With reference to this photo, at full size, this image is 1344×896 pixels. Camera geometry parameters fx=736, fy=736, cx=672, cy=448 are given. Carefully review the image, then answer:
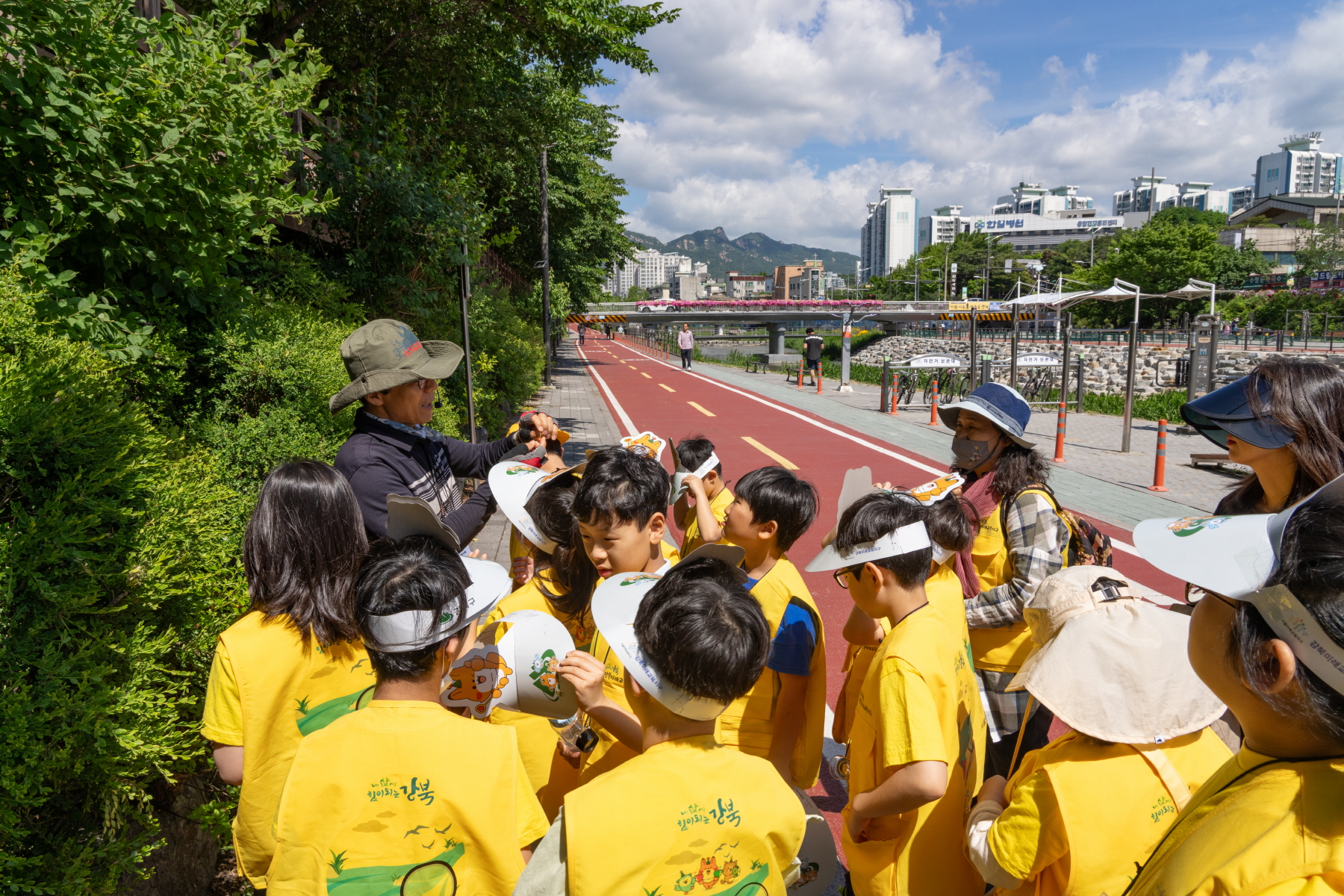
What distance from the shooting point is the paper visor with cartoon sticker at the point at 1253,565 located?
0.98 meters

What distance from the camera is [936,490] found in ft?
8.90

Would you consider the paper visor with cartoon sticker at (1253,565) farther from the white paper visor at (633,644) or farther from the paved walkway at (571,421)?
the paved walkway at (571,421)

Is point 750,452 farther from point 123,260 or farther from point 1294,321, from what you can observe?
point 1294,321

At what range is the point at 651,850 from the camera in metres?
1.44

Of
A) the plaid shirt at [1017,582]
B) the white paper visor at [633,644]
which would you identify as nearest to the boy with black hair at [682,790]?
the white paper visor at [633,644]

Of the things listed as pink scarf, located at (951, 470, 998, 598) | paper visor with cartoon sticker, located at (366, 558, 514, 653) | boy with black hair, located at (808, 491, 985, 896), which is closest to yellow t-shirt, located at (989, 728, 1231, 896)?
boy with black hair, located at (808, 491, 985, 896)

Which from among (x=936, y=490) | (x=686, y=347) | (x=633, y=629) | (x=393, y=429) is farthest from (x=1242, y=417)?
(x=686, y=347)

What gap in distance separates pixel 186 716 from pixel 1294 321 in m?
60.5

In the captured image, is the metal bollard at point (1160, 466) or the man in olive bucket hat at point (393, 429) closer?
the man in olive bucket hat at point (393, 429)

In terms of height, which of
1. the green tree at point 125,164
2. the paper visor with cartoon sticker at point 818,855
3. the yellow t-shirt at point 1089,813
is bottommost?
the paper visor with cartoon sticker at point 818,855

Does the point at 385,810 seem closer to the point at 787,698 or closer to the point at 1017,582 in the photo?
the point at 787,698

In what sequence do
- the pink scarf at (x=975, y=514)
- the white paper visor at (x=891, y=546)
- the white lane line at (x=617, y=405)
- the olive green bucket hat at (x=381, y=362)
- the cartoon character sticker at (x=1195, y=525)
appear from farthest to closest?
the white lane line at (x=617, y=405)
the olive green bucket hat at (x=381, y=362)
the pink scarf at (x=975, y=514)
the white paper visor at (x=891, y=546)
the cartoon character sticker at (x=1195, y=525)

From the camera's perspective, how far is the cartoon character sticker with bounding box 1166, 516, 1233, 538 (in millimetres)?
1163

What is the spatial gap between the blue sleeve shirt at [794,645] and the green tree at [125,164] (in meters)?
3.15
